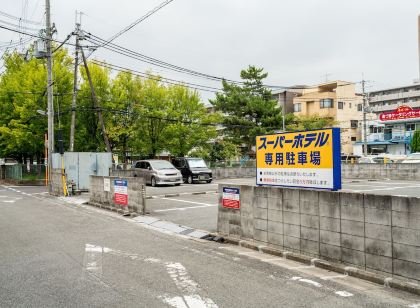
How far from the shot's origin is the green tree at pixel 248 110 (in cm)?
3988

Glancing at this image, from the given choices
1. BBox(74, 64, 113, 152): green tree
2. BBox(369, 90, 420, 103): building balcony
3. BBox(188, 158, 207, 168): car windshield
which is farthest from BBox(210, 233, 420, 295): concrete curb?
BBox(369, 90, 420, 103): building balcony

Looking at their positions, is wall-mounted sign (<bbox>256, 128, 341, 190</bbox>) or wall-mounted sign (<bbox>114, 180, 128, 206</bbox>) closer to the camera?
wall-mounted sign (<bbox>256, 128, 341, 190</bbox>)

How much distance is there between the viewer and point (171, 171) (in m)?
24.7

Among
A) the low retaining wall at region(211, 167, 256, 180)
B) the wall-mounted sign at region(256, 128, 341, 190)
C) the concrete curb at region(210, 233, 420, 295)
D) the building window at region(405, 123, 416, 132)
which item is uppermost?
the building window at region(405, 123, 416, 132)

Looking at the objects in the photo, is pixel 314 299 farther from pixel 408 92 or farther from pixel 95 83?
pixel 408 92

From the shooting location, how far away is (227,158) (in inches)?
1476

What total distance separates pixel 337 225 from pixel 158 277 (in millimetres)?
3054

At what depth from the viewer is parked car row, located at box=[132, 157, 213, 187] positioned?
24.3 metres

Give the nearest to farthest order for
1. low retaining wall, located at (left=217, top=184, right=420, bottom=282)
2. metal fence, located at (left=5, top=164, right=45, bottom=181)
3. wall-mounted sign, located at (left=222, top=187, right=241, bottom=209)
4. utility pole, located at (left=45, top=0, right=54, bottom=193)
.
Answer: low retaining wall, located at (left=217, top=184, right=420, bottom=282), wall-mounted sign, located at (left=222, top=187, right=241, bottom=209), utility pole, located at (left=45, top=0, right=54, bottom=193), metal fence, located at (left=5, top=164, right=45, bottom=181)

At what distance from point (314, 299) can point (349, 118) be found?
57.2 metres

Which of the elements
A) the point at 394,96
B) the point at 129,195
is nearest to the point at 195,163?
the point at 129,195

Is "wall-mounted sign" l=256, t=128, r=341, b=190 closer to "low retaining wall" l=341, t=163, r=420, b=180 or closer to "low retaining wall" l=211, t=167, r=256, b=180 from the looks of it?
"low retaining wall" l=341, t=163, r=420, b=180

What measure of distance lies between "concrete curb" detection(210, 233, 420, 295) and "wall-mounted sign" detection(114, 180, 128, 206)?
20.6 feet

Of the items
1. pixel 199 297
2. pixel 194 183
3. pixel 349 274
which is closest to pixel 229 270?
pixel 199 297
